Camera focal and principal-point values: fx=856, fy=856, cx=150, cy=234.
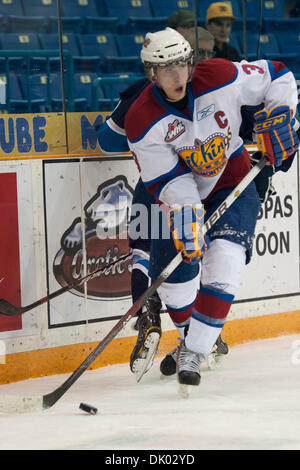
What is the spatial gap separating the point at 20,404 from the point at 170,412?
1.53 ft

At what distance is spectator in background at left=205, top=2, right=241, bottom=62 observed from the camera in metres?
3.81

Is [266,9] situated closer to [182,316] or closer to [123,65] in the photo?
[123,65]

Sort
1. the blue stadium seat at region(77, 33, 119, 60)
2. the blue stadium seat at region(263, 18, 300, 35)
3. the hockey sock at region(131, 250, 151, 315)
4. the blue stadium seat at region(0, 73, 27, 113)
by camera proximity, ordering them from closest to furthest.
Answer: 1. the hockey sock at region(131, 250, 151, 315)
2. the blue stadium seat at region(0, 73, 27, 113)
3. the blue stadium seat at region(263, 18, 300, 35)
4. the blue stadium seat at region(77, 33, 119, 60)

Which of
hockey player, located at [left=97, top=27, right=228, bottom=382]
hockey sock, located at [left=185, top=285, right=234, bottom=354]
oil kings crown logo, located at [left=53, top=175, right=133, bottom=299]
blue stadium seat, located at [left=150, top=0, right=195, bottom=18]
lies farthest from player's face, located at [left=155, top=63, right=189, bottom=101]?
blue stadium seat, located at [left=150, top=0, right=195, bottom=18]

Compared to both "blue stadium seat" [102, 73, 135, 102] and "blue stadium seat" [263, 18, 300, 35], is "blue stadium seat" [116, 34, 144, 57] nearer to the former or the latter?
"blue stadium seat" [102, 73, 135, 102]

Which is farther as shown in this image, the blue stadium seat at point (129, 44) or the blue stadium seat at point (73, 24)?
the blue stadium seat at point (73, 24)

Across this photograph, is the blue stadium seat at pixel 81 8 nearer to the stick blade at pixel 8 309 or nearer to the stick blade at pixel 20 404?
the stick blade at pixel 8 309

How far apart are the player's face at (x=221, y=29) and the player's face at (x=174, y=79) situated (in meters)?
1.21

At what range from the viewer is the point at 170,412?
8.54 ft

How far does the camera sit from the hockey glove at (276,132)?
2.85 m

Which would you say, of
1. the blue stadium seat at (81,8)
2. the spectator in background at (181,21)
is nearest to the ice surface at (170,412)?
the spectator in background at (181,21)

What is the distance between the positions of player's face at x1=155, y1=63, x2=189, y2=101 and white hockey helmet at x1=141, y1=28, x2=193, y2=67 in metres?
0.02
